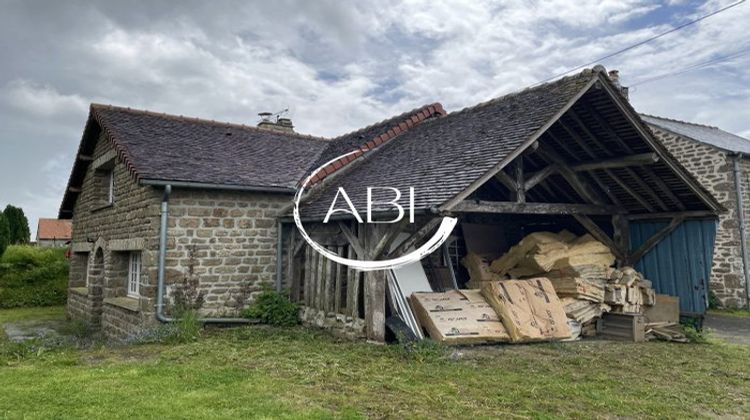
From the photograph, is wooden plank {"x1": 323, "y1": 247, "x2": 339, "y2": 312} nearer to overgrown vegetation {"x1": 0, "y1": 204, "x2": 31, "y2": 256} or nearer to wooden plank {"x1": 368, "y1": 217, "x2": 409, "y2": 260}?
wooden plank {"x1": 368, "y1": 217, "x2": 409, "y2": 260}

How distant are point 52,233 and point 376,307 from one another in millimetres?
47289

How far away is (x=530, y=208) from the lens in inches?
320

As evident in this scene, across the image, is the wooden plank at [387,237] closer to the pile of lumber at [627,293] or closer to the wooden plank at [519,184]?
the wooden plank at [519,184]

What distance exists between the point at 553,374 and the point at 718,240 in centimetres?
1117

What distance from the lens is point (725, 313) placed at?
1302cm

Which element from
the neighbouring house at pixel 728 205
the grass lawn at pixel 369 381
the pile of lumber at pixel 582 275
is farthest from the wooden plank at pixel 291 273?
the neighbouring house at pixel 728 205

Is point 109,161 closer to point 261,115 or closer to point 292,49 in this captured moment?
point 292,49

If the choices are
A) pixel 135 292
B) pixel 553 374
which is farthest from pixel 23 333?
pixel 553 374

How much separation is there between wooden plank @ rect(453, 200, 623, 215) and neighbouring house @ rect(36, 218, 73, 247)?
45.6 meters

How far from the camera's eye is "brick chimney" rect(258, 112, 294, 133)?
16.2 meters

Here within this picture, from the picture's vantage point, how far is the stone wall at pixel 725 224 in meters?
13.4

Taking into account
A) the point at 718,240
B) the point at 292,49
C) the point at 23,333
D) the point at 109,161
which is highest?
the point at 292,49

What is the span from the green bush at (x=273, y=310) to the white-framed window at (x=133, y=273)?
283 cm

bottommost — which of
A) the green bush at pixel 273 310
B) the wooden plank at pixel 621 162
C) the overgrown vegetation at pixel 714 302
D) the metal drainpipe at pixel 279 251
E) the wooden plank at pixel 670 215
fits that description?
the overgrown vegetation at pixel 714 302
